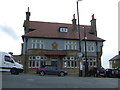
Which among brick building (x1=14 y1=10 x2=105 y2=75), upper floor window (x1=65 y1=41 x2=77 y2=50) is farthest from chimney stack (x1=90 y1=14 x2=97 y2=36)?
upper floor window (x1=65 y1=41 x2=77 y2=50)

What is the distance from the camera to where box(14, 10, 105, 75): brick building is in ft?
128

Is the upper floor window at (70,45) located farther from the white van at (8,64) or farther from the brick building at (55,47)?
the white van at (8,64)

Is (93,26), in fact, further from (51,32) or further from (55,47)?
(55,47)

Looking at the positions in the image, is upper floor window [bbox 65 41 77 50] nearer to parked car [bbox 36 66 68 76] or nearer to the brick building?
the brick building

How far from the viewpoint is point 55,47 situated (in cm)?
4066

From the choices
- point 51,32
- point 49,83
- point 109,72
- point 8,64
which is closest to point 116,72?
point 109,72

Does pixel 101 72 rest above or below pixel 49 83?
below

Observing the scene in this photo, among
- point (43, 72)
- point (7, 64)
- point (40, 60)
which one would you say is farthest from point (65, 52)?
point (7, 64)

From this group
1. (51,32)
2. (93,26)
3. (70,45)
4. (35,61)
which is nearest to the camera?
(35,61)

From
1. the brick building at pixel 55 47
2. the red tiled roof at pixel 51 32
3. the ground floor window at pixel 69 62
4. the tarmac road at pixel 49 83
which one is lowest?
the tarmac road at pixel 49 83

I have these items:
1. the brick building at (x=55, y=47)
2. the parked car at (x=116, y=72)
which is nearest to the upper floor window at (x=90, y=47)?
the brick building at (x=55, y=47)

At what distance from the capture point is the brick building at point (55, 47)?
39.1 m

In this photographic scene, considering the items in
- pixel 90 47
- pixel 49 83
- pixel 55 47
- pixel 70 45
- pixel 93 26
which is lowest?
pixel 49 83

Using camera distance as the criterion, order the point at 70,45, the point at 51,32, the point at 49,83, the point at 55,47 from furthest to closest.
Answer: the point at 51,32 < the point at 70,45 < the point at 55,47 < the point at 49,83
